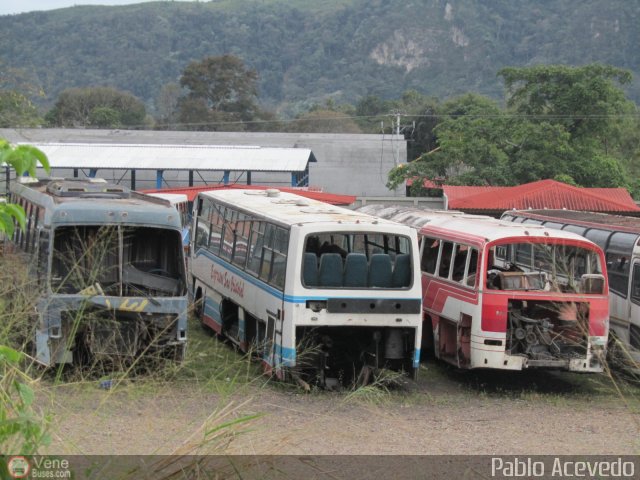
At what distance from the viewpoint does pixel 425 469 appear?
806 centimetres

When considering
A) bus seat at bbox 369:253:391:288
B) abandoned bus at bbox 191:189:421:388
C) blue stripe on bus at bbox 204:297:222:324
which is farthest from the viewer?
blue stripe on bus at bbox 204:297:222:324

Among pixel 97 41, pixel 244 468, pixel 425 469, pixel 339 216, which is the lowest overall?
pixel 425 469

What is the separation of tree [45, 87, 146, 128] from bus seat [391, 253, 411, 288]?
251ft

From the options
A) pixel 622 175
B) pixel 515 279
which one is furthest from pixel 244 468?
pixel 622 175

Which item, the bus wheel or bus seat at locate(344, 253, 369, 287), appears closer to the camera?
bus seat at locate(344, 253, 369, 287)

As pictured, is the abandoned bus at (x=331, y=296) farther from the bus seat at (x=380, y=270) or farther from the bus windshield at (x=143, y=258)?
the bus windshield at (x=143, y=258)

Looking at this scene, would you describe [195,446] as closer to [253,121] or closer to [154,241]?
[154,241]

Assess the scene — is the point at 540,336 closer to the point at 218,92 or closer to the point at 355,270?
the point at 355,270

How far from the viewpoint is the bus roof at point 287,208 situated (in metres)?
13.0

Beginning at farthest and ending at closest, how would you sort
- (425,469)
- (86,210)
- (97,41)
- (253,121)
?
(97,41)
(253,121)
(86,210)
(425,469)

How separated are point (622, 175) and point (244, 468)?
39.6 meters

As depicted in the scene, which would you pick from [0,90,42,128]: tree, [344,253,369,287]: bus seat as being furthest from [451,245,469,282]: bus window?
[0,90,42,128]: tree

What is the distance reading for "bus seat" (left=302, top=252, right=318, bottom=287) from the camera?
1236 cm

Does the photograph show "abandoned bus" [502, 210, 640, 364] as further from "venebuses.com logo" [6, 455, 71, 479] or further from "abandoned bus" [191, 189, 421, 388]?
"venebuses.com logo" [6, 455, 71, 479]
